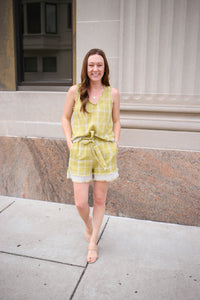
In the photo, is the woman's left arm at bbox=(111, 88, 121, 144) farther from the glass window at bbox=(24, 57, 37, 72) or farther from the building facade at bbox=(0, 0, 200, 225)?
the glass window at bbox=(24, 57, 37, 72)

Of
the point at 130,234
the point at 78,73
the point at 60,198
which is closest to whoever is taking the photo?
the point at 130,234

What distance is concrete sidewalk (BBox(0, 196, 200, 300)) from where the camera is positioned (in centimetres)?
240

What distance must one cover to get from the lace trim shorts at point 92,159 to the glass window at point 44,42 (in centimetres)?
183

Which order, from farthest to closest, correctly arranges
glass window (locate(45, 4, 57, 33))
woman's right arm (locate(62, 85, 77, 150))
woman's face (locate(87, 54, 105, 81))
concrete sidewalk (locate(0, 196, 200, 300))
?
glass window (locate(45, 4, 57, 33)) → woman's right arm (locate(62, 85, 77, 150)) → woman's face (locate(87, 54, 105, 81)) → concrete sidewalk (locate(0, 196, 200, 300))

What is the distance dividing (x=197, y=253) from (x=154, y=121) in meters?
1.62

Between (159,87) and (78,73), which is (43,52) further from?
(159,87)

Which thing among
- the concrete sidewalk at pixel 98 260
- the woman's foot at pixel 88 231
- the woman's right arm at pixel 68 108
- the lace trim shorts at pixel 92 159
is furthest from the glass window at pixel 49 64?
the woman's foot at pixel 88 231

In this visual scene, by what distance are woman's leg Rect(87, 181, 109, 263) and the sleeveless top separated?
1.57 feet

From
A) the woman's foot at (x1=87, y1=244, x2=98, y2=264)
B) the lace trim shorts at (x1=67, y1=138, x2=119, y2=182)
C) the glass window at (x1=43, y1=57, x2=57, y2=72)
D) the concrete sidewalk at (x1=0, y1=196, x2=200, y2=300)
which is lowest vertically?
the concrete sidewalk at (x1=0, y1=196, x2=200, y2=300)

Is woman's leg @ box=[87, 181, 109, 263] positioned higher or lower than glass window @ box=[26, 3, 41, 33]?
lower

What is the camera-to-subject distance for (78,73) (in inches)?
150

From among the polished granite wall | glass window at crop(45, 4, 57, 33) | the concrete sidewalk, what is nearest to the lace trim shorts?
the concrete sidewalk

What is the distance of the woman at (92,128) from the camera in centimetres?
261

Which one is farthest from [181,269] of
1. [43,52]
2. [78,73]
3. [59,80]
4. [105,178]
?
[43,52]
